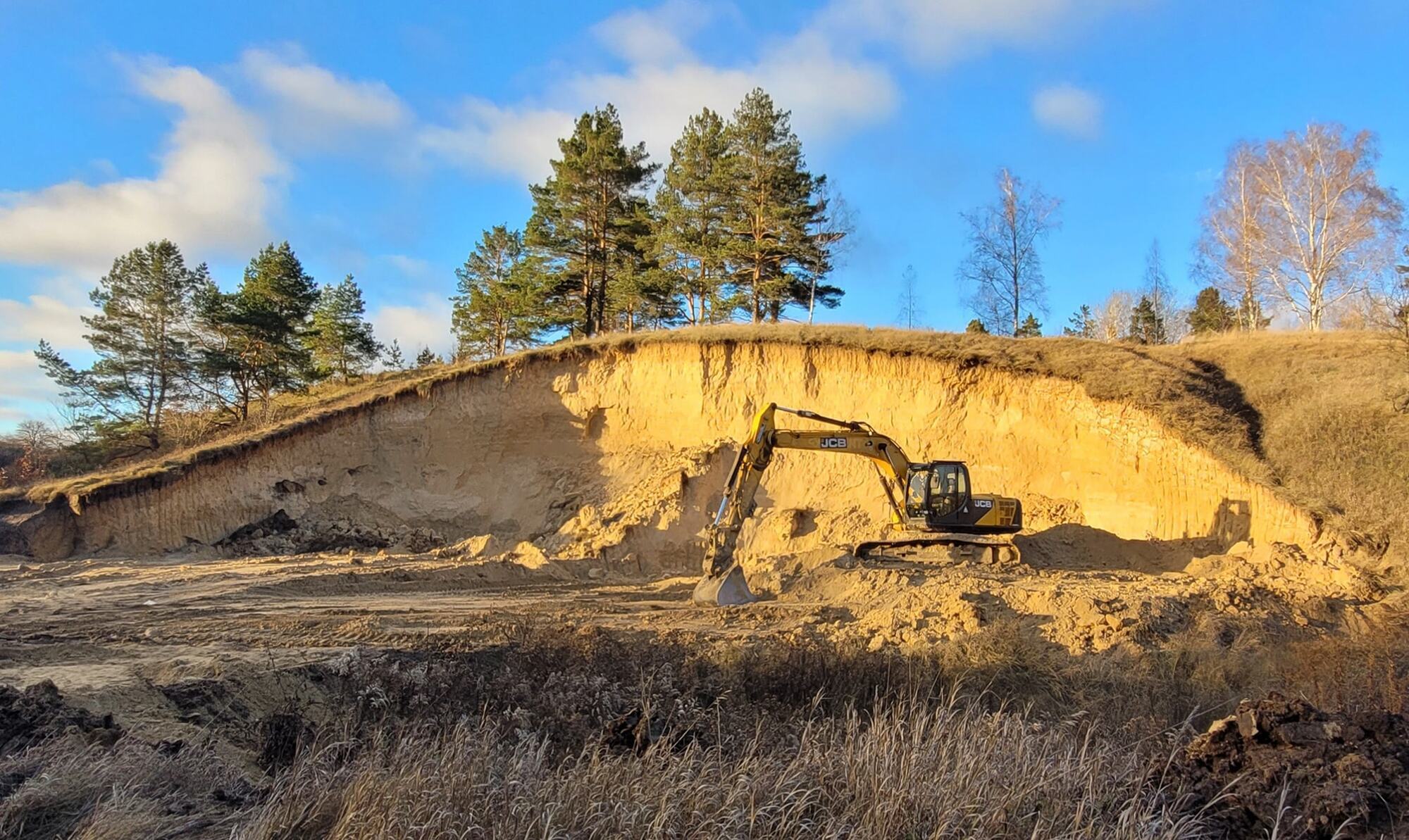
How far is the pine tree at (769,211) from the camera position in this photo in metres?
32.2

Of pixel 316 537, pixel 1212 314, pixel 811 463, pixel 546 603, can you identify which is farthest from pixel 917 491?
pixel 1212 314

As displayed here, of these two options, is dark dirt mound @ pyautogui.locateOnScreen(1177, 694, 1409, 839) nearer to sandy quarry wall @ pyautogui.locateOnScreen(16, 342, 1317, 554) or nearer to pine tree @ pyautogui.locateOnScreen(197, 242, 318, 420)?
sandy quarry wall @ pyautogui.locateOnScreen(16, 342, 1317, 554)

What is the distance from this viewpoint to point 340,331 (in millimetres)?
36906

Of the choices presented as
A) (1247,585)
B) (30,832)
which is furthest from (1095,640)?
(30,832)

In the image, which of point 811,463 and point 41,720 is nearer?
point 41,720

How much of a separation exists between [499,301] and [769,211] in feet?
49.8

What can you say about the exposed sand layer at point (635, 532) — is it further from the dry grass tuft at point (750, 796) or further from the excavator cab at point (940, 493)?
the dry grass tuft at point (750, 796)

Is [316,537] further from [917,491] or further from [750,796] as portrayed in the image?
[750,796]

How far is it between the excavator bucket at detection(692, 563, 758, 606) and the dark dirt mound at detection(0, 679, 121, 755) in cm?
859

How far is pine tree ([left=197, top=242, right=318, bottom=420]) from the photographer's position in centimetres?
3180

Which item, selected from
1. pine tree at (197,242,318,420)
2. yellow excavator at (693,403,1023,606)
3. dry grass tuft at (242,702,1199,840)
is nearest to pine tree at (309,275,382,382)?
pine tree at (197,242,318,420)

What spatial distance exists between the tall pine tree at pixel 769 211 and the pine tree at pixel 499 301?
920 centimetres

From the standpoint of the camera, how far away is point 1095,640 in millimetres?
10961

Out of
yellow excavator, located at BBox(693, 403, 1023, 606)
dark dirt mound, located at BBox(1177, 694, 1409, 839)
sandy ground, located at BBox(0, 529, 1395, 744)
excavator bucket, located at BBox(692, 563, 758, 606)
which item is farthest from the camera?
yellow excavator, located at BBox(693, 403, 1023, 606)
